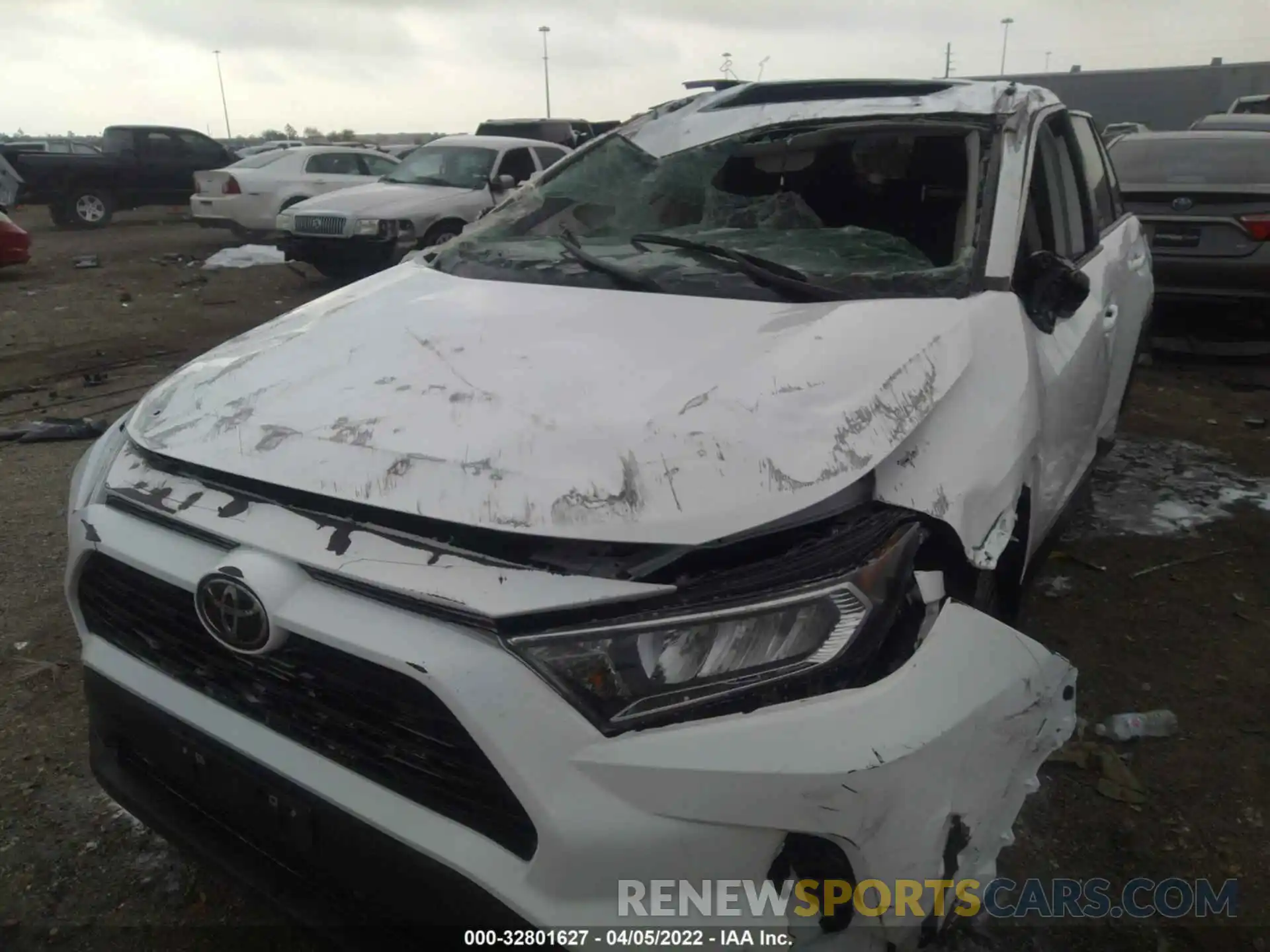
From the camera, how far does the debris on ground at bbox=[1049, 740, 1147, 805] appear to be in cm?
242

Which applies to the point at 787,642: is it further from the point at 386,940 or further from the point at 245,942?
the point at 245,942

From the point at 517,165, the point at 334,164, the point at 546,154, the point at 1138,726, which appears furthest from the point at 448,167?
the point at 1138,726

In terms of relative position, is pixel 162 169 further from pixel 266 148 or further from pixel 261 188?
pixel 266 148

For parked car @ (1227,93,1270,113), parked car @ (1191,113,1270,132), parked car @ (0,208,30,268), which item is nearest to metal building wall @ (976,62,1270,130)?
parked car @ (1227,93,1270,113)

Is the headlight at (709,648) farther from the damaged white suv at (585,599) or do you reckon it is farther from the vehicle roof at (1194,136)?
the vehicle roof at (1194,136)

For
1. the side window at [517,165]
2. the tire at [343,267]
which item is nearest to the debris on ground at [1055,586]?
the tire at [343,267]

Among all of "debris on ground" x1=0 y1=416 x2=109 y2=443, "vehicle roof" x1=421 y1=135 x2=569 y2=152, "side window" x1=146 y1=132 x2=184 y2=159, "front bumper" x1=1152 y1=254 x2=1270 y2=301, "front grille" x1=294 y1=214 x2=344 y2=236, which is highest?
"side window" x1=146 y1=132 x2=184 y2=159

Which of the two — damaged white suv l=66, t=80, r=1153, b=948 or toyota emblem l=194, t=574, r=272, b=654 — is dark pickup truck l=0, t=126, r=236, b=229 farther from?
toyota emblem l=194, t=574, r=272, b=654

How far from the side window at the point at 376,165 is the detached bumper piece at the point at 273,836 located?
1293 cm

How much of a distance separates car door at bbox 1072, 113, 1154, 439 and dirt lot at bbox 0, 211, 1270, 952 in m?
0.65

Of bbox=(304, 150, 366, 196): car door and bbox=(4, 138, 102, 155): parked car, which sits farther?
bbox=(4, 138, 102, 155): parked car

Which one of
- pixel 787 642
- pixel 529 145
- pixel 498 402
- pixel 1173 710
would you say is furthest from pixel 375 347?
pixel 529 145

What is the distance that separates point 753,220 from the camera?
2.82m

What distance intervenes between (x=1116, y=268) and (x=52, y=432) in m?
5.34
